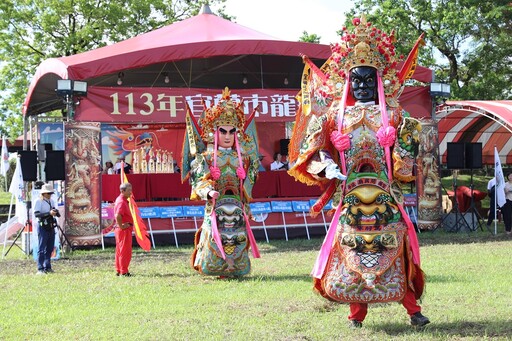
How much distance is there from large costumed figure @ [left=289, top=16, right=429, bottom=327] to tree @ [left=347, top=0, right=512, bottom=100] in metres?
18.9

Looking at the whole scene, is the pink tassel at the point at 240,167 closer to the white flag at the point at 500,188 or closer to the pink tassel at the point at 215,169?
the pink tassel at the point at 215,169

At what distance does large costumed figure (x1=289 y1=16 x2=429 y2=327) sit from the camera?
5.79 meters

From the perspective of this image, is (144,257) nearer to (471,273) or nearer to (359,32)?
(471,273)

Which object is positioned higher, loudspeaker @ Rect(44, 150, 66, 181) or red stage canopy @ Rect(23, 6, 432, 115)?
red stage canopy @ Rect(23, 6, 432, 115)

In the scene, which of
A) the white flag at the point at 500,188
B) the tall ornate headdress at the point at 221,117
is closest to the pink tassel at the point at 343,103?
the tall ornate headdress at the point at 221,117

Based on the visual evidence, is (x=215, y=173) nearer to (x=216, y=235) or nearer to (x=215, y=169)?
(x=215, y=169)

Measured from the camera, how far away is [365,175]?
5.93 m

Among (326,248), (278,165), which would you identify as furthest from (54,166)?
(326,248)

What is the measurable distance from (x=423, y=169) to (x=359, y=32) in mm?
9087

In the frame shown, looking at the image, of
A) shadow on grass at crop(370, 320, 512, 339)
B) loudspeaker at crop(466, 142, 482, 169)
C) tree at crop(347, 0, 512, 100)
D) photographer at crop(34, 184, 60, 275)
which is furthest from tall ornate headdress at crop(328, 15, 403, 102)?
tree at crop(347, 0, 512, 100)

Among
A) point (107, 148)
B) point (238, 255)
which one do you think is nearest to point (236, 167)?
point (238, 255)

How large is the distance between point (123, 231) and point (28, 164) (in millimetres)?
3140

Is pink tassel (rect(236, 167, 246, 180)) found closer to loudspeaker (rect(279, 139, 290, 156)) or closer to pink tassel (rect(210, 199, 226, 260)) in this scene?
pink tassel (rect(210, 199, 226, 260))

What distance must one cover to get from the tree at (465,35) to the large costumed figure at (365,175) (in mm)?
18890
